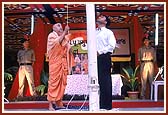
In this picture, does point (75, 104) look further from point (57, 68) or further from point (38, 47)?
point (38, 47)

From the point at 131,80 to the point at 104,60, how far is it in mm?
1288

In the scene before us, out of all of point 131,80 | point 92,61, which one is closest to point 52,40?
point 92,61

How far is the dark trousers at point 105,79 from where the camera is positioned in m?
5.61

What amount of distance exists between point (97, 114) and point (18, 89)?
1.30m

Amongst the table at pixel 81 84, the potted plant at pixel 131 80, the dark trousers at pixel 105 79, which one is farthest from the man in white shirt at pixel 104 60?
the potted plant at pixel 131 80

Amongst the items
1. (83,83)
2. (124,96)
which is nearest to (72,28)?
(83,83)

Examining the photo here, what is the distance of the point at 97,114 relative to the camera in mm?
5469

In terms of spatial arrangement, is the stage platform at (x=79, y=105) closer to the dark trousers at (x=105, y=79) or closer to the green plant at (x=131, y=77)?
the dark trousers at (x=105, y=79)

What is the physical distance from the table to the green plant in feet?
0.73

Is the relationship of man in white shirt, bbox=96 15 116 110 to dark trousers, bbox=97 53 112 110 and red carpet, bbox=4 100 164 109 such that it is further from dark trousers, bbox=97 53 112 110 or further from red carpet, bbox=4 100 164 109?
Result: red carpet, bbox=4 100 164 109

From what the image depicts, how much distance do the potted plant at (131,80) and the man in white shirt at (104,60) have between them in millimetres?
673

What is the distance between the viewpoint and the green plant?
21.4 ft

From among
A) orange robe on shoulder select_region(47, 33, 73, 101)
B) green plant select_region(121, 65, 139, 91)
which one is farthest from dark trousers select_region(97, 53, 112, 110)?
green plant select_region(121, 65, 139, 91)

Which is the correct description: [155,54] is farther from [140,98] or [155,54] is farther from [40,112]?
[40,112]
